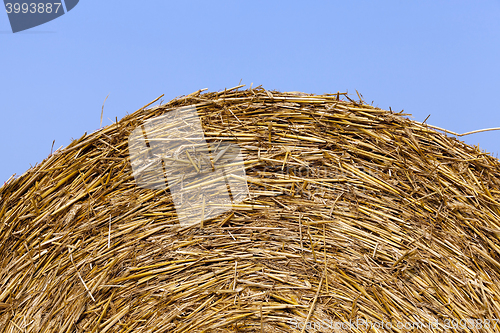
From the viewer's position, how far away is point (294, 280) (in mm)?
1837

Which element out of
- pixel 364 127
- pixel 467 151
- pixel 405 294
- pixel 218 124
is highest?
pixel 218 124

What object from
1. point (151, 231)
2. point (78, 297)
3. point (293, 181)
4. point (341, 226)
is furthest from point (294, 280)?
point (78, 297)

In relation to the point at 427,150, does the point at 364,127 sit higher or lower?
higher

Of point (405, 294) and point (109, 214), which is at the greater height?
point (109, 214)

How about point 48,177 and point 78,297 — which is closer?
point 78,297

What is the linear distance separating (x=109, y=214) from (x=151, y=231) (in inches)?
8.9

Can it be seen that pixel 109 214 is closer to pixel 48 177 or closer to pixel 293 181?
pixel 48 177

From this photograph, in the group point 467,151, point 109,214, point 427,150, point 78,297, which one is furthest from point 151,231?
point 467,151

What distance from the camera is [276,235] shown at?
1.89 m

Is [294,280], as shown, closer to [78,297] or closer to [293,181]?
[293,181]

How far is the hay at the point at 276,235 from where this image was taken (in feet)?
5.88

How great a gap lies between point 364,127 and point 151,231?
3.90 feet

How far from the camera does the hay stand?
1792 mm

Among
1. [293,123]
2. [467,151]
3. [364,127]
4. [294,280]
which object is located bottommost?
[294,280]
